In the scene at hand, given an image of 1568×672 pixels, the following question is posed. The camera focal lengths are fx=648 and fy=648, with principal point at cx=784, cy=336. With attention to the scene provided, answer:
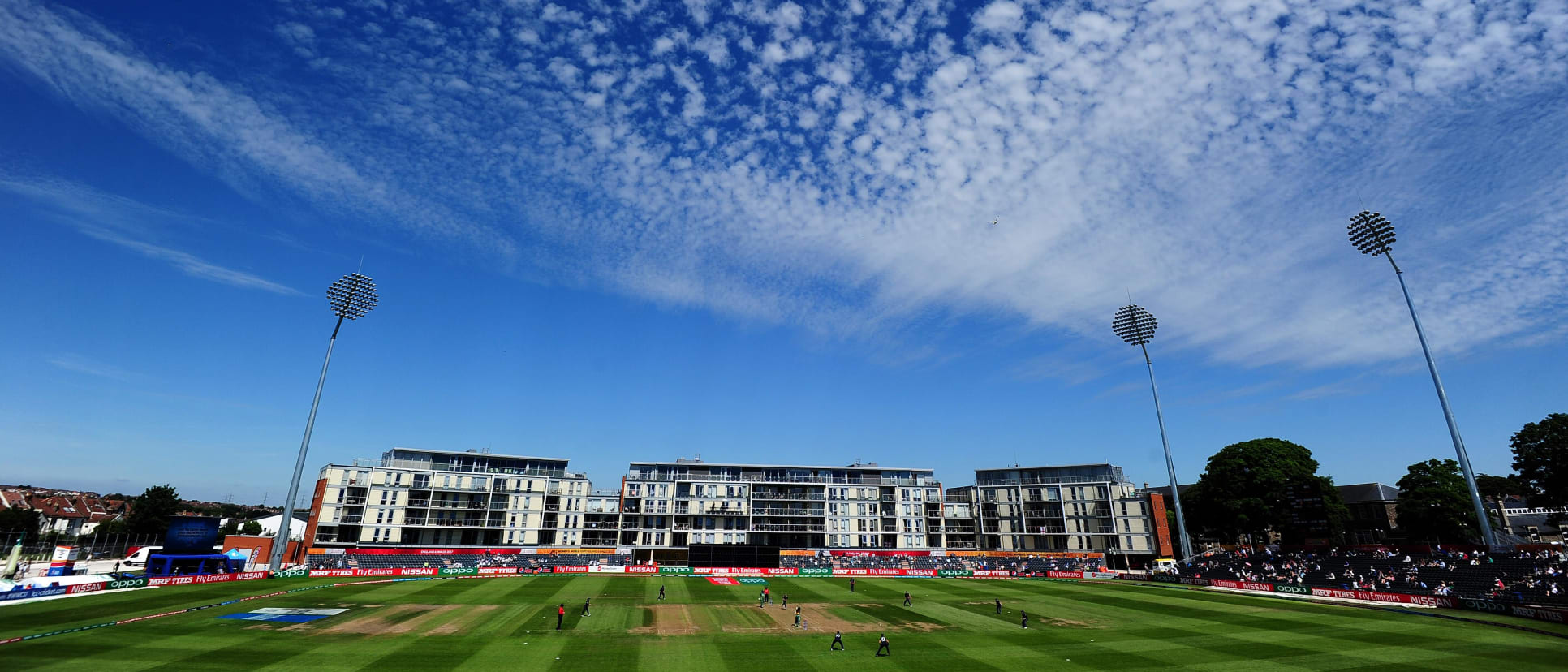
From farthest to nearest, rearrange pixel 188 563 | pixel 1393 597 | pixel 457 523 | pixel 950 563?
1. pixel 457 523
2. pixel 950 563
3. pixel 188 563
4. pixel 1393 597

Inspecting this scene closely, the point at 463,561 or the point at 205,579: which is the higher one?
the point at 463,561

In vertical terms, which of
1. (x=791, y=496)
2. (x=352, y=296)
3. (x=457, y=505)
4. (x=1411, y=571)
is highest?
(x=352, y=296)

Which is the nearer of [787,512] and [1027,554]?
[1027,554]

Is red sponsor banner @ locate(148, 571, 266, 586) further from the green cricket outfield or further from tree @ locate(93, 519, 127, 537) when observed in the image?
tree @ locate(93, 519, 127, 537)

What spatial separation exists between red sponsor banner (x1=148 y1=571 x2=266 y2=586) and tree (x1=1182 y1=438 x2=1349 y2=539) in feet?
419

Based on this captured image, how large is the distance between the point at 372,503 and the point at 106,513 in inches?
4042

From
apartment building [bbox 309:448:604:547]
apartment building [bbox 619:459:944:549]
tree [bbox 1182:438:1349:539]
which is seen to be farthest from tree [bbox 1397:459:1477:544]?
apartment building [bbox 309:448:604:547]

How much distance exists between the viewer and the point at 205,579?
66.7 metres

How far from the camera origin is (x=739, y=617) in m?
49.4

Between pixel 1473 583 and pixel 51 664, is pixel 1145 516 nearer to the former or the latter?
pixel 1473 583

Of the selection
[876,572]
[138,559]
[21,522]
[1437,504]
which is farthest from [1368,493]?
[21,522]

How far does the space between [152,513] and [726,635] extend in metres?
123

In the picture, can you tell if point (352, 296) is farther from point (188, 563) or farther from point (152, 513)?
point (152, 513)

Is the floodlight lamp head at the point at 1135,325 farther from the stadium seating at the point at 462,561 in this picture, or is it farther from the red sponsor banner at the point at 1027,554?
the stadium seating at the point at 462,561
